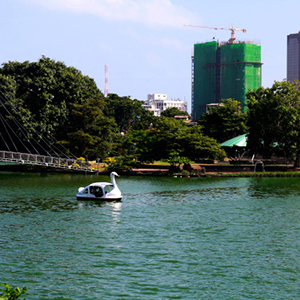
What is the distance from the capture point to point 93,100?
293 ft

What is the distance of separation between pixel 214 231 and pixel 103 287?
1361 cm

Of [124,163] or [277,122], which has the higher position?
[277,122]

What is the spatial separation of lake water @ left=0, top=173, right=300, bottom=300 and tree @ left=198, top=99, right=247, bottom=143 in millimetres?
51300

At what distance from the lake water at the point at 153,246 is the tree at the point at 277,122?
2417cm

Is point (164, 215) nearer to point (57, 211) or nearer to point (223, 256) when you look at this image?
point (57, 211)

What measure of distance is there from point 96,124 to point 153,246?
6126 centimetres

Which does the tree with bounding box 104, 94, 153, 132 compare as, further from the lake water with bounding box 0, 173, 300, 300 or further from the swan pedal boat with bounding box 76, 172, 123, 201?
the swan pedal boat with bounding box 76, 172, 123, 201

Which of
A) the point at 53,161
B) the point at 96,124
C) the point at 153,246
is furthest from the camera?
the point at 96,124

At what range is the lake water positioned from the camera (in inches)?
878

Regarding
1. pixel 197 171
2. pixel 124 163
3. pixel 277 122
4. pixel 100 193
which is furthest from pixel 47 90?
pixel 100 193

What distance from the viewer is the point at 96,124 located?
293ft

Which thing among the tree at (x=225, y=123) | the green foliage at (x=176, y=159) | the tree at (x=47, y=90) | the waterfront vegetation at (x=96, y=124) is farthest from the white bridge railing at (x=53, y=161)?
the tree at (x=225, y=123)

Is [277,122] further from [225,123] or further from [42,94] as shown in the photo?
[42,94]

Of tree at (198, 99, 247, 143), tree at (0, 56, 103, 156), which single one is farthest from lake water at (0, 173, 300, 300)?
tree at (198, 99, 247, 143)
